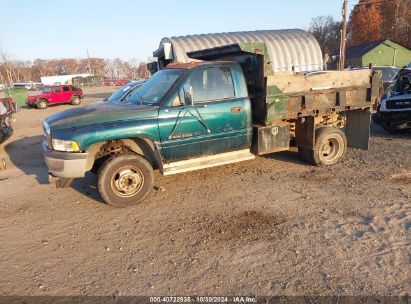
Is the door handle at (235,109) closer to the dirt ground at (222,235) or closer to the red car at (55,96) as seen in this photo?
the dirt ground at (222,235)

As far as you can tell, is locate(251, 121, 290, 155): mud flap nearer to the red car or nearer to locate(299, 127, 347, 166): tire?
locate(299, 127, 347, 166): tire

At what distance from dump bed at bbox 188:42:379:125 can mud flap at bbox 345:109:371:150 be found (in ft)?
1.06

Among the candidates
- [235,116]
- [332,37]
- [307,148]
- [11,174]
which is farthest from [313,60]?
[332,37]

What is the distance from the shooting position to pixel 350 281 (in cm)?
305

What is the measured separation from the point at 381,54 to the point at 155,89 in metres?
43.6

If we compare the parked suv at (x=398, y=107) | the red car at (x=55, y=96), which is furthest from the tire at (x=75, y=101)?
the parked suv at (x=398, y=107)

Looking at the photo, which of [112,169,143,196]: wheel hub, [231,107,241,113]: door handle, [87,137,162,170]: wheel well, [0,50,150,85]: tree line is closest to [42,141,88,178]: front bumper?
[87,137,162,170]: wheel well

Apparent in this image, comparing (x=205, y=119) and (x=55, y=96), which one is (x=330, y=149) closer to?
(x=205, y=119)

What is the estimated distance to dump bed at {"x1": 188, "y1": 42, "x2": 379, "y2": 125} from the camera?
5551 mm

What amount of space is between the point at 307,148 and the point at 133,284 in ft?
14.5

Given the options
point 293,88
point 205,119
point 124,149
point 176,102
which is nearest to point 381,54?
point 293,88

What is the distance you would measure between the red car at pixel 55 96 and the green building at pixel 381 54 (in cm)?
2995

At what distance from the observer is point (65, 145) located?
4.55 m

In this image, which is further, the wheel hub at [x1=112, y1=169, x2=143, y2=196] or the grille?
the grille
